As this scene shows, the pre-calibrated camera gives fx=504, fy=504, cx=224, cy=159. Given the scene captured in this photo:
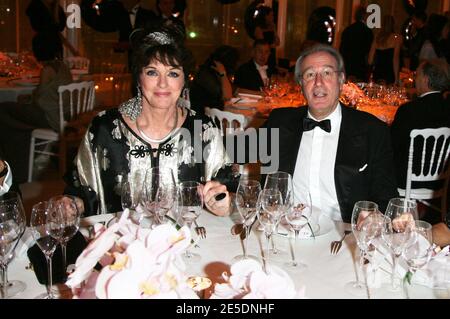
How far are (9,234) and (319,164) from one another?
175 cm

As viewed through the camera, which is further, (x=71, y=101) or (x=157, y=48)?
(x=71, y=101)

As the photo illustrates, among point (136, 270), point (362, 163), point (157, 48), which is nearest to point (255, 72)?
point (362, 163)

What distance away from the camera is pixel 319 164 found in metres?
2.78

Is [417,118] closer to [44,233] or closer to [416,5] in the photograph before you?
[44,233]

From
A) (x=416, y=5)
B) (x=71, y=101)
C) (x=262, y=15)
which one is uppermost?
(x=416, y=5)

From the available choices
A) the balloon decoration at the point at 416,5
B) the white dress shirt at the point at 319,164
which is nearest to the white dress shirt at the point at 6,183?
the white dress shirt at the point at 319,164

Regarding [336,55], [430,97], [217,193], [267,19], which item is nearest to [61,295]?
[217,193]

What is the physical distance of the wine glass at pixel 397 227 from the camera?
1510mm

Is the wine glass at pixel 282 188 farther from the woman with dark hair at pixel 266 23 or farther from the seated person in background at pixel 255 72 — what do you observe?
the woman with dark hair at pixel 266 23

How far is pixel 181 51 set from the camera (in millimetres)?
2441

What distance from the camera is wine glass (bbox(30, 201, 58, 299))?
58.0 inches

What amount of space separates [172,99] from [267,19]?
287 inches

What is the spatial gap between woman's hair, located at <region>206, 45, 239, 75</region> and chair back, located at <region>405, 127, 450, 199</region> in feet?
7.64

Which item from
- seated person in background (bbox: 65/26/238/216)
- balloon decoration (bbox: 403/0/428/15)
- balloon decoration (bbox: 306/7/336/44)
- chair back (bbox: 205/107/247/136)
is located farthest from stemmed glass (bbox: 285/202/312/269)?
balloon decoration (bbox: 403/0/428/15)
